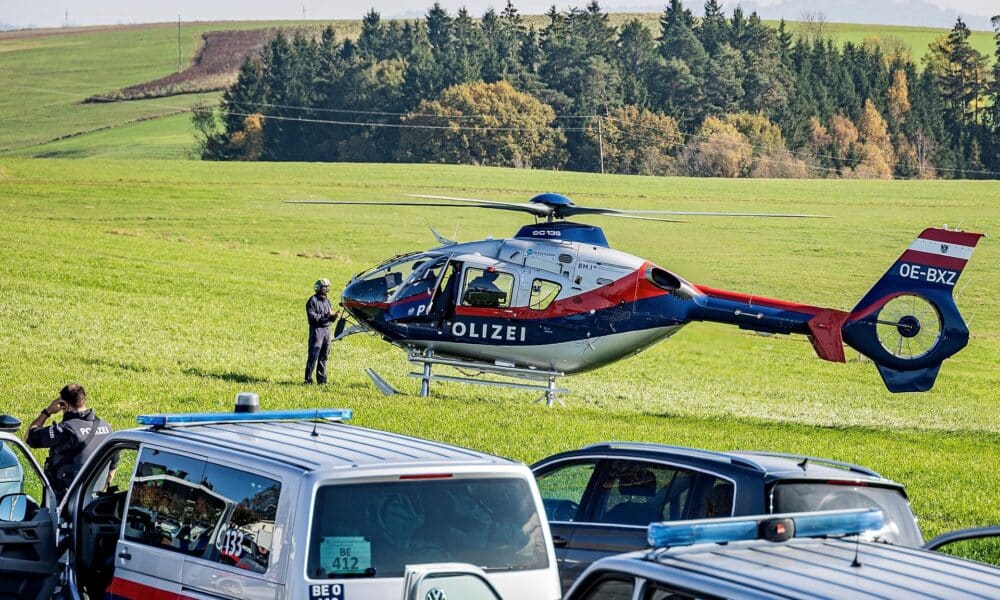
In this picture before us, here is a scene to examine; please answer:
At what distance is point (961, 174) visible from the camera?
10512 centimetres

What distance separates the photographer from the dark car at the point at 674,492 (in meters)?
9.13

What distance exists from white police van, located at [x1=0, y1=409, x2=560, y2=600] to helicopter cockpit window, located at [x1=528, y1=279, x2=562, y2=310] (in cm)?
1510

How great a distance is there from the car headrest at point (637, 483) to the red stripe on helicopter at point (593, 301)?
13.4m

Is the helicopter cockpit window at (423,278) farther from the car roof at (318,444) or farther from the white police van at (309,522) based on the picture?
the white police van at (309,522)

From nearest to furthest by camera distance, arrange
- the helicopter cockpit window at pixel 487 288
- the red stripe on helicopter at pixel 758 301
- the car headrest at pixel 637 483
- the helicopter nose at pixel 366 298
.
Answer: the car headrest at pixel 637 483 → the red stripe on helicopter at pixel 758 301 → the helicopter cockpit window at pixel 487 288 → the helicopter nose at pixel 366 298

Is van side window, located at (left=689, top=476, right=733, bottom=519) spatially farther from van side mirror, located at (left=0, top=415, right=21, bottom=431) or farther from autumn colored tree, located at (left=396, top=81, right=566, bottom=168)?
autumn colored tree, located at (left=396, top=81, right=566, bottom=168)

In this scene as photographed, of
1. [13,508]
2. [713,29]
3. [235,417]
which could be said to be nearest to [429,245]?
[13,508]

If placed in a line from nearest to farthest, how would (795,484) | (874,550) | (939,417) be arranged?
(874,550), (795,484), (939,417)

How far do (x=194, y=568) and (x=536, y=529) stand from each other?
1.87 m

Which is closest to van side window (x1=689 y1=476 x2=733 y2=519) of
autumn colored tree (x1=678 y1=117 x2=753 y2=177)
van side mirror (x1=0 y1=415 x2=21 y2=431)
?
van side mirror (x1=0 y1=415 x2=21 y2=431)

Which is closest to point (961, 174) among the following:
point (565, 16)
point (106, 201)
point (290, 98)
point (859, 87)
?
point (859, 87)

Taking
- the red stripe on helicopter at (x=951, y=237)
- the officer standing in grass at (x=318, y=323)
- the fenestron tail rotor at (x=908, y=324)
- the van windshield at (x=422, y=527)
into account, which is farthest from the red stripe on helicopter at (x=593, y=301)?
the van windshield at (x=422, y=527)

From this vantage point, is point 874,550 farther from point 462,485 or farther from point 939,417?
point 939,417

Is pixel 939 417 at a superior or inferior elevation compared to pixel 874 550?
inferior
